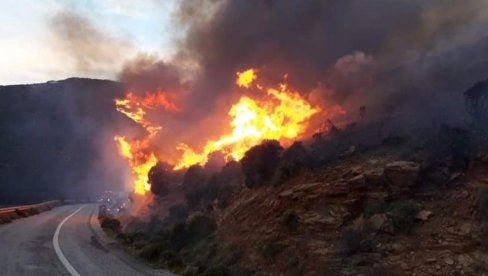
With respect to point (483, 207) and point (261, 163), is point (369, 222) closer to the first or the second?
point (483, 207)

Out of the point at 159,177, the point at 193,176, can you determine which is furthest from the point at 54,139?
the point at 193,176

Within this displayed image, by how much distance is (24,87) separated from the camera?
112125mm

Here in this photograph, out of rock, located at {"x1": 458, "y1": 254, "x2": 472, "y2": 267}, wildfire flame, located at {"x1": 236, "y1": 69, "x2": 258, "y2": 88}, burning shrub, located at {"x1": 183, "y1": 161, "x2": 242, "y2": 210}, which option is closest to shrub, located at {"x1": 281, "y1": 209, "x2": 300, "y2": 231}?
rock, located at {"x1": 458, "y1": 254, "x2": 472, "y2": 267}

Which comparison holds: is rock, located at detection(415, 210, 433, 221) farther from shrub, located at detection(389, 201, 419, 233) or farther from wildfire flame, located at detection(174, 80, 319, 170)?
wildfire flame, located at detection(174, 80, 319, 170)

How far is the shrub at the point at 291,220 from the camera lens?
17891 millimetres

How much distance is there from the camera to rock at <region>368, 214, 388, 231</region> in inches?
606

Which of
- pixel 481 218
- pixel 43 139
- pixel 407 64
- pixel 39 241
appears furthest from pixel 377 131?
pixel 43 139

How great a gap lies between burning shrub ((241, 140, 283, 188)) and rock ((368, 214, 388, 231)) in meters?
8.57

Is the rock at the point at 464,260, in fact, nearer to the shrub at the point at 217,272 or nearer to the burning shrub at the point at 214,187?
the shrub at the point at 217,272

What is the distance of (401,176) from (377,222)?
10.8 feet

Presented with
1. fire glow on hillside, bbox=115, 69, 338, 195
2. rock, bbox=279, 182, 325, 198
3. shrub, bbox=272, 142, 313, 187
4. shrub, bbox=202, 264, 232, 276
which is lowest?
shrub, bbox=202, 264, 232, 276

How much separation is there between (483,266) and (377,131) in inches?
548

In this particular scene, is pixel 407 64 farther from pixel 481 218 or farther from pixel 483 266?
pixel 483 266

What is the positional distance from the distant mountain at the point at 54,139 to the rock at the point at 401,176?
2857 inches
